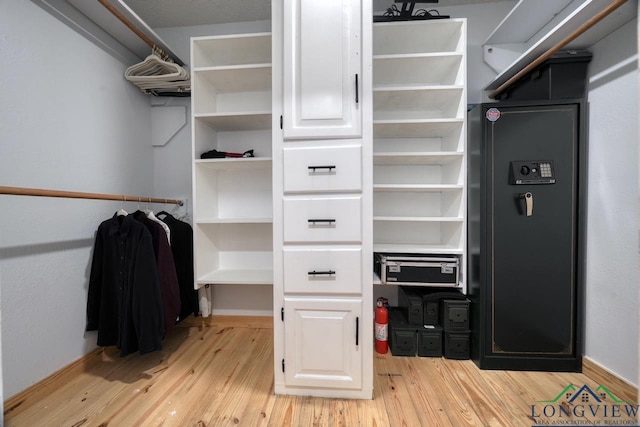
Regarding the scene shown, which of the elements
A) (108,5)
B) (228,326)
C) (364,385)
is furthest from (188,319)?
(108,5)

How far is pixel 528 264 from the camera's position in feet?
4.67

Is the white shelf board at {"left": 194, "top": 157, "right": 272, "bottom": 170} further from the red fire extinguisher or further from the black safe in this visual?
the black safe

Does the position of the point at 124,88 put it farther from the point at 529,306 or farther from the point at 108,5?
the point at 529,306

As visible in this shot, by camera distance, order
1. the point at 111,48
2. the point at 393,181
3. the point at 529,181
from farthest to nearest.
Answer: the point at 393,181 < the point at 111,48 < the point at 529,181

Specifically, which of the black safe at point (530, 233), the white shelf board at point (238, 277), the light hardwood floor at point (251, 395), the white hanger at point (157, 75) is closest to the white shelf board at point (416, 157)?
the black safe at point (530, 233)

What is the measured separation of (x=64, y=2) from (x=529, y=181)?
2954 millimetres

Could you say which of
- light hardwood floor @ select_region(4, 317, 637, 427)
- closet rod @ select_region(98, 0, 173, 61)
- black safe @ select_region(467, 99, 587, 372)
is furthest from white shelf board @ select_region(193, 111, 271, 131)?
light hardwood floor @ select_region(4, 317, 637, 427)

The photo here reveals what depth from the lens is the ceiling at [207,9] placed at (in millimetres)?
1821

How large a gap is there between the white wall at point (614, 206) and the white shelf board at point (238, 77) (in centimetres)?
192

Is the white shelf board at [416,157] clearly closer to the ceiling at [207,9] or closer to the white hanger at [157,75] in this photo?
the ceiling at [207,9]

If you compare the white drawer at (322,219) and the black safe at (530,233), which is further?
the black safe at (530,233)

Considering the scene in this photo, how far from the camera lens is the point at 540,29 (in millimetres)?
1695

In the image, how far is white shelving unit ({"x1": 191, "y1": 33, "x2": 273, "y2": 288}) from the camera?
166 centimetres

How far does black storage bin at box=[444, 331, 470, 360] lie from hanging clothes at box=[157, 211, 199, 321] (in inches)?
72.7
